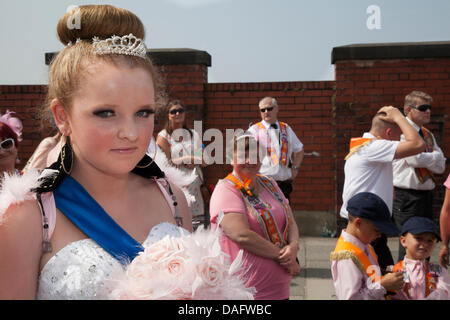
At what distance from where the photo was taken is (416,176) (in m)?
5.28

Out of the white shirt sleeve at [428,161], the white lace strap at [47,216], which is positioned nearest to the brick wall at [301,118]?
the white shirt sleeve at [428,161]

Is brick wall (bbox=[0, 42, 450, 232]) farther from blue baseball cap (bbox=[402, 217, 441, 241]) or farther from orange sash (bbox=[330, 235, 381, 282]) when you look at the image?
orange sash (bbox=[330, 235, 381, 282])

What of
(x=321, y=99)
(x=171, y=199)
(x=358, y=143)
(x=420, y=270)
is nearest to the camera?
(x=171, y=199)

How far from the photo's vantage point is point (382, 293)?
10.0 ft

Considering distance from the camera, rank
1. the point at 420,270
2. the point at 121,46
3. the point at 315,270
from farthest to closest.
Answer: the point at 315,270
the point at 420,270
the point at 121,46

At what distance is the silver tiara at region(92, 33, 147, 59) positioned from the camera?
1.48 meters

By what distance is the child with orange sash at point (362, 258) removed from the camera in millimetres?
3035

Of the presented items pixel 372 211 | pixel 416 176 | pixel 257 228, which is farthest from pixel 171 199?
pixel 416 176

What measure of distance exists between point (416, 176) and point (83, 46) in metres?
4.63

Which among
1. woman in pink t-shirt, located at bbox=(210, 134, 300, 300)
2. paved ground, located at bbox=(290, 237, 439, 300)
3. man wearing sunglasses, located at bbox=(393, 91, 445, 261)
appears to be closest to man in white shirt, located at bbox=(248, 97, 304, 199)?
paved ground, located at bbox=(290, 237, 439, 300)

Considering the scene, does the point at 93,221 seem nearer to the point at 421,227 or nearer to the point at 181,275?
the point at 181,275

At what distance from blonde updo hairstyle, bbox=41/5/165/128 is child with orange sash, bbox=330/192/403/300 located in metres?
2.08
